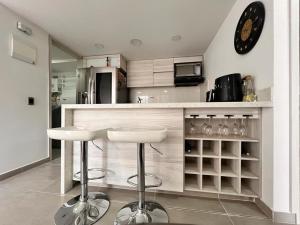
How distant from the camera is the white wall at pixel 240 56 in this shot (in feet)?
4.14

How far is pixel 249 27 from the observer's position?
4.99ft

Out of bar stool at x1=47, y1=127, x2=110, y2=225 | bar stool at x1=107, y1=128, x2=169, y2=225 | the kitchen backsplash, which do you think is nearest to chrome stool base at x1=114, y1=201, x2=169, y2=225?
bar stool at x1=107, y1=128, x2=169, y2=225

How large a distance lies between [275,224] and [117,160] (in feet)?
4.61

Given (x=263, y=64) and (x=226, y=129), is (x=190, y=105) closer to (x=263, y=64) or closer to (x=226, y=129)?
(x=226, y=129)

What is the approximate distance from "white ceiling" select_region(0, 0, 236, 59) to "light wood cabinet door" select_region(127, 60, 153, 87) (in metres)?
0.62

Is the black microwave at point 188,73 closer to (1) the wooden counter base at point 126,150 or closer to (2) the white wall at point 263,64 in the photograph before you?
(2) the white wall at point 263,64

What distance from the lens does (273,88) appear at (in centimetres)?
117

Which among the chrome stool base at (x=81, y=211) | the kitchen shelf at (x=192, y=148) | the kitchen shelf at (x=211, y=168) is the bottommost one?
the chrome stool base at (x=81, y=211)

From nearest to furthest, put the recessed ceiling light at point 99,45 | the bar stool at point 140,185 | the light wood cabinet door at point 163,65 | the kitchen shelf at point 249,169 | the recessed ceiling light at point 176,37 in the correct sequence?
the bar stool at point 140,185
the kitchen shelf at point 249,169
the recessed ceiling light at point 176,37
the recessed ceiling light at point 99,45
the light wood cabinet door at point 163,65

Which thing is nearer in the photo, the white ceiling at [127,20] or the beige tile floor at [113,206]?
the beige tile floor at [113,206]

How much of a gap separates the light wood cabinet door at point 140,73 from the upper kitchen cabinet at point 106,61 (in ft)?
0.77

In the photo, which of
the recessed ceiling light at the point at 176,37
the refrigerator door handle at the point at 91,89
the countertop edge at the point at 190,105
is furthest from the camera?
the refrigerator door handle at the point at 91,89

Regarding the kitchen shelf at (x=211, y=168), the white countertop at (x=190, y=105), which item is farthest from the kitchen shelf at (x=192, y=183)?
the white countertop at (x=190, y=105)

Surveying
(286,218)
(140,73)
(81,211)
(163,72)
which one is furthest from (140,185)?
(140,73)
